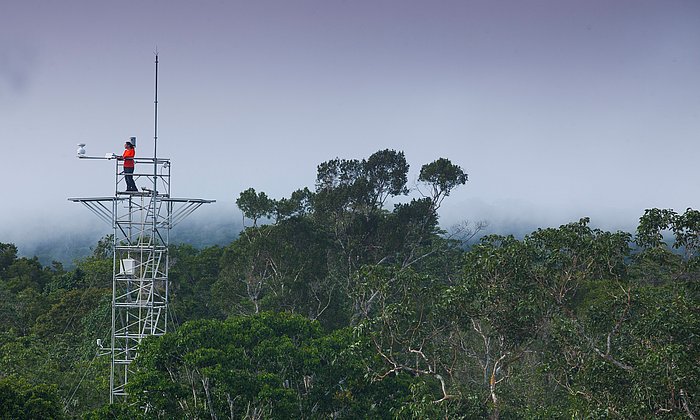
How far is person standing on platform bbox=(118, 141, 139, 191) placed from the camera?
19938mm

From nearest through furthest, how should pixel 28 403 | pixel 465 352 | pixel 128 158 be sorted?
pixel 28 403 → pixel 128 158 → pixel 465 352

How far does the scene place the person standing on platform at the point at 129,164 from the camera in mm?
19938

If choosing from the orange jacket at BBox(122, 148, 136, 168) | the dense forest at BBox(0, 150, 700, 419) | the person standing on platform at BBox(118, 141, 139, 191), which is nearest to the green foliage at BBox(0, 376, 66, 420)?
the dense forest at BBox(0, 150, 700, 419)

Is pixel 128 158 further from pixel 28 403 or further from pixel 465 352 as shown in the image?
pixel 465 352

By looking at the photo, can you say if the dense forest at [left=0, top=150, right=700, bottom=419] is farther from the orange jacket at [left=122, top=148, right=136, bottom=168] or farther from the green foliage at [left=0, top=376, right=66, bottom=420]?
the orange jacket at [left=122, top=148, right=136, bottom=168]

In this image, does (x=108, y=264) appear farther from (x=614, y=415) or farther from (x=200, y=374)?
(x=614, y=415)

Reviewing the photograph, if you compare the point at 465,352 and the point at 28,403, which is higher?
the point at 465,352

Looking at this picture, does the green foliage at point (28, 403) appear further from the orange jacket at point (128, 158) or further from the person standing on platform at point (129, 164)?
the orange jacket at point (128, 158)

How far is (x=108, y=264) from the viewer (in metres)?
45.2

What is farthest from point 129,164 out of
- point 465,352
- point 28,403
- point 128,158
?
point 465,352

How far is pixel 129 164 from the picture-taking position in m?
20.0

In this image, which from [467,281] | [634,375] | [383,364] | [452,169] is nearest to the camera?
[634,375]

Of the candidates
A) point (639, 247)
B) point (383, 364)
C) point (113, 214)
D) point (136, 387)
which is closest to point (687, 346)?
point (639, 247)

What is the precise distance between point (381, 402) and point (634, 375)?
7240mm
